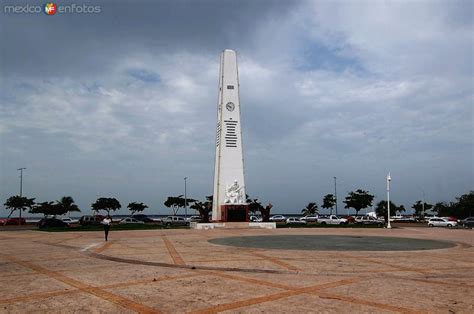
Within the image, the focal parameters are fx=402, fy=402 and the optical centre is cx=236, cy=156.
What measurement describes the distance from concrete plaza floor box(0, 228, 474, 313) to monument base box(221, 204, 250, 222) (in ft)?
75.9

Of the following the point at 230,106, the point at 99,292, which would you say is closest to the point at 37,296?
the point at 99,292

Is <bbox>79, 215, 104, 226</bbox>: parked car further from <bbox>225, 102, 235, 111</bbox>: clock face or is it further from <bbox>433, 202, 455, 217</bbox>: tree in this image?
<bbox>433, 202, 455, 217</bbox>: tree

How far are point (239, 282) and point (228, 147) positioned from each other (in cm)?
3102

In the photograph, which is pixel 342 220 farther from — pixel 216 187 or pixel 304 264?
pixel 304 264

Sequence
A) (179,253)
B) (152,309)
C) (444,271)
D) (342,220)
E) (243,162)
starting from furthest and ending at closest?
(342,220), (243,162), (179,253), (444,271), (152,309)

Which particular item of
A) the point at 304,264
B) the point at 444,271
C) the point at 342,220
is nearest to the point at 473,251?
the point at 444,271

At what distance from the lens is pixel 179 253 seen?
1628 cm

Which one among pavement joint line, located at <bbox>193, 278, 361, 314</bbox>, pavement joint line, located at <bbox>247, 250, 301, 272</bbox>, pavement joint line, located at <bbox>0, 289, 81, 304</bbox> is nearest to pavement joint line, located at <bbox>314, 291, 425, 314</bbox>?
pavement joint line, located at <bbox>193, 278, 361, 314</bbox>

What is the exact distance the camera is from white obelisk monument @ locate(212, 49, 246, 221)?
131 feet

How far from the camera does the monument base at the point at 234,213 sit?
39.1 metres

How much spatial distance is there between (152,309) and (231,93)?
35408 mm

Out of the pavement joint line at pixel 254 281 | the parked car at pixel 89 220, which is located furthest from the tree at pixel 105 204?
the pavement joint line at pixel 254 281

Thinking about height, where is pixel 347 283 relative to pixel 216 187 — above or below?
below

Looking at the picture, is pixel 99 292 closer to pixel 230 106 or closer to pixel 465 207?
pixel 230 106
